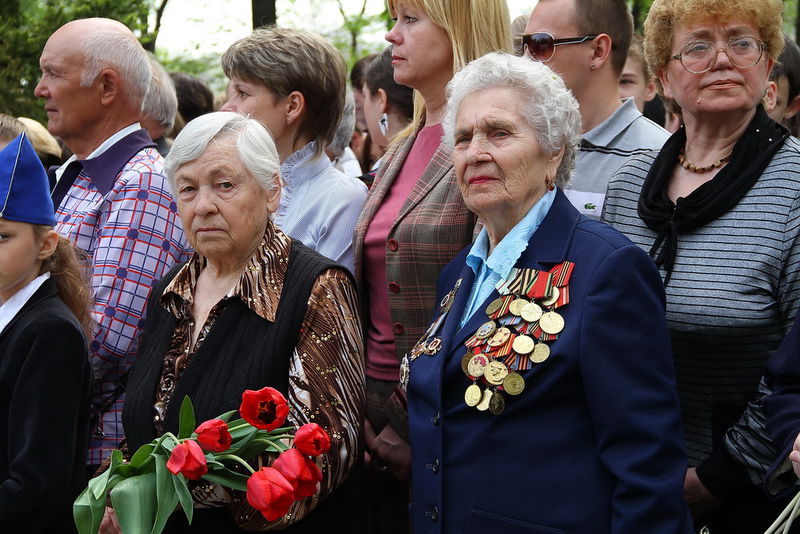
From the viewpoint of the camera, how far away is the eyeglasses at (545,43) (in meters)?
4.26

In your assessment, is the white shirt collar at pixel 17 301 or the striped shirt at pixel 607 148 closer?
the white shirt collar at pixel 17 301

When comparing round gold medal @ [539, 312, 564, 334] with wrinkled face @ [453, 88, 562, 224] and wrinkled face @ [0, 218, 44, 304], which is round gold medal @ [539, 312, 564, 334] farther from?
wrinkled face @ [0, 218, 44, 304]

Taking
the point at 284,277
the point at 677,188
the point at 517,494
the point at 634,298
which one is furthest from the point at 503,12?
the point at 517,494

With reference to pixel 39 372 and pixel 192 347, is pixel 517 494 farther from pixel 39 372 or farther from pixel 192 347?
pixel 39 372

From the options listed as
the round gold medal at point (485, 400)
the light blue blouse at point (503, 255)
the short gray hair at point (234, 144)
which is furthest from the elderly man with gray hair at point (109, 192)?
the round gold medal at point (485, 400)

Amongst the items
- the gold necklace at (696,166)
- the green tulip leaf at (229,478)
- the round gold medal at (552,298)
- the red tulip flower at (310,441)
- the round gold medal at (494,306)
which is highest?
the gold necklace at (696,166)

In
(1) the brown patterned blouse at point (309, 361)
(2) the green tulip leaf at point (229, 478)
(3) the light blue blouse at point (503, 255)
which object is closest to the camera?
(2) the green tulip leaf at point (229, 478)

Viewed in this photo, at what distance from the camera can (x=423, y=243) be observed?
3.73 metres

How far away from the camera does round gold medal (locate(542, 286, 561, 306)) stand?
283cm

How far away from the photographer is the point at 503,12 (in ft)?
13.1

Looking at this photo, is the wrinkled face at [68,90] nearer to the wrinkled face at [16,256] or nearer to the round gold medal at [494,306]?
the wrinkled face at [16,256]

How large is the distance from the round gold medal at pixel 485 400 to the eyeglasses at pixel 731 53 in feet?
4.42

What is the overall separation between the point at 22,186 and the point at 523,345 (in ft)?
6.45

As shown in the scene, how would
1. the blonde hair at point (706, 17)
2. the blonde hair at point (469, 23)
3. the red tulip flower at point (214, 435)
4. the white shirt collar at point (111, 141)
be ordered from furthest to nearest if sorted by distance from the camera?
the white shirt collar at point (111, 141) < the blonde hair at point (469, 23) < the blonde hair at point (706, 17) < the red tulip flower at point (214, 435)
